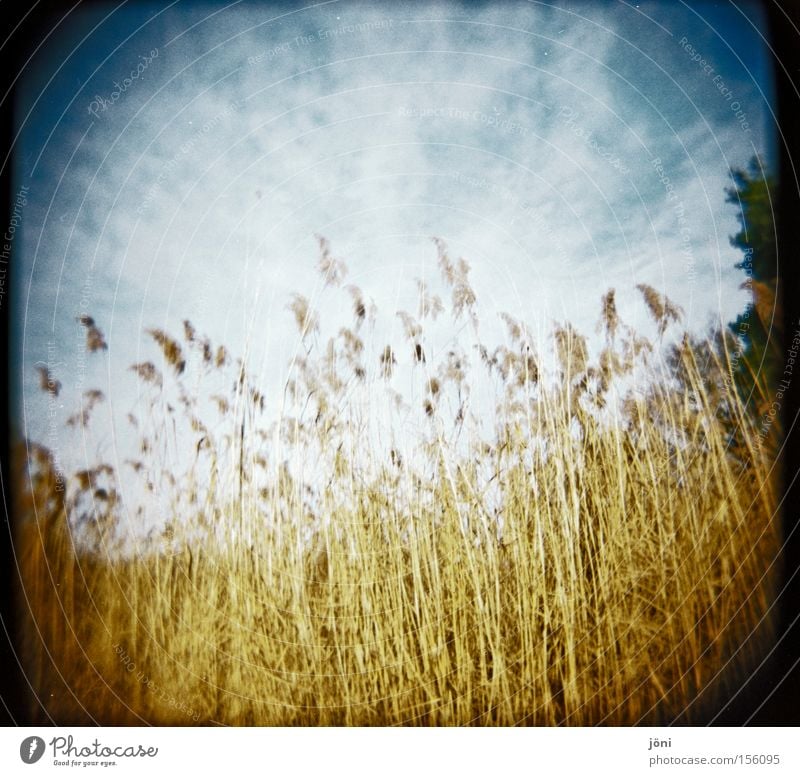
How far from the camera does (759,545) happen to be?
79.2 inches

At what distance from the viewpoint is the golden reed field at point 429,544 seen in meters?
1.99

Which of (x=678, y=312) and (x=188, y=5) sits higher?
(x=188, y=5)

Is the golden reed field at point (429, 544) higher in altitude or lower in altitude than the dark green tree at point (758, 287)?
lower

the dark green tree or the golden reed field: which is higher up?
the dark green tree

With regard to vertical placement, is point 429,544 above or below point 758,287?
below

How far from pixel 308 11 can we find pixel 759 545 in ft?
7.43

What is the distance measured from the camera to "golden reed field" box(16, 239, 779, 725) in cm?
199

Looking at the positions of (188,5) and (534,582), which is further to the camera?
(188,5)

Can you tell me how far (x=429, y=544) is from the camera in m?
1.98

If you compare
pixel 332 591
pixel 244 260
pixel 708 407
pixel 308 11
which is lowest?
pixel 332 591

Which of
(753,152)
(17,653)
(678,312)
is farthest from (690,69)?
(17,653)
